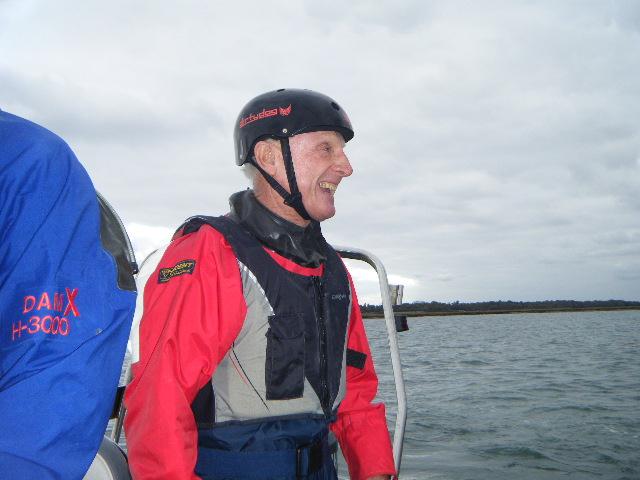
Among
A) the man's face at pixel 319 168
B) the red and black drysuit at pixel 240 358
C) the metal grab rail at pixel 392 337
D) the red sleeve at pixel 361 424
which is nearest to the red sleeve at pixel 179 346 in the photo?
the red and black drysuit at pixel 240 358

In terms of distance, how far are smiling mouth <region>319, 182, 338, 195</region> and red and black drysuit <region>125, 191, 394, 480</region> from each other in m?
0.26

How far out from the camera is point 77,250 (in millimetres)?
1122

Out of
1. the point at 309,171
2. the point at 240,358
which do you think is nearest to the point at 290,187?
the point at 309,171

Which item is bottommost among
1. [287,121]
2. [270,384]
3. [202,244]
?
[270,384]

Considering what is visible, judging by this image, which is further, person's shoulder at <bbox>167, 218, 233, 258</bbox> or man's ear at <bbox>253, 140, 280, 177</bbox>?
man's ear at <bbox>253, 140, 280, 177</bbox>

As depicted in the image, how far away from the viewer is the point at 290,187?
2838 mm

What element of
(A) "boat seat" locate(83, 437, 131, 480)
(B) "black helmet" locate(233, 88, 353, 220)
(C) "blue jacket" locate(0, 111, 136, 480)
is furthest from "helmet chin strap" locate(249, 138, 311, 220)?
(C) "blue jacket" locate(0, 111, 136, 480)

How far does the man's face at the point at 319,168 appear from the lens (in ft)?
9.40

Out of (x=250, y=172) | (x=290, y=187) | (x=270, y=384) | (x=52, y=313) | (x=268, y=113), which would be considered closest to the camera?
(x=52, y=313)

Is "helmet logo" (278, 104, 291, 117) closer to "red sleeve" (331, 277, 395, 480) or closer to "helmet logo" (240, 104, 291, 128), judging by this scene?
Result: "helmet logo" (240, 104, 291, 128)

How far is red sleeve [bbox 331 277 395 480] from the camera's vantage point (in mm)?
2889

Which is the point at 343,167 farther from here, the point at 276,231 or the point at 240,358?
the point at 240,358

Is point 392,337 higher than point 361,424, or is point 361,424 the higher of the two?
point 392,337

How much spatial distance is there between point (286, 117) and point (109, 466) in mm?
1869
